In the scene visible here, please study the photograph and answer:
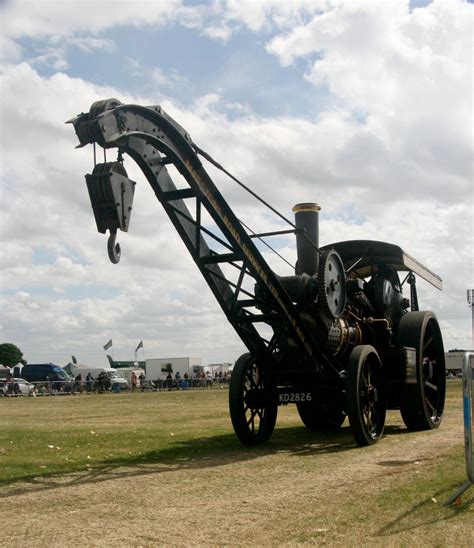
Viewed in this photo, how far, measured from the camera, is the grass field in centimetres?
536

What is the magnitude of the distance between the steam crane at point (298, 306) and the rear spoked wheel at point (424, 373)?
19 mm

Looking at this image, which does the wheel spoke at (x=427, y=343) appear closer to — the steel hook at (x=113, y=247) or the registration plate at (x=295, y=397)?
the registration plate at (x=295, y=397)

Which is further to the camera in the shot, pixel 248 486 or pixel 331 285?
pixel 331 285

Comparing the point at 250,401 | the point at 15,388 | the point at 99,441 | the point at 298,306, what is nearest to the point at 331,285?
the point at 298,306

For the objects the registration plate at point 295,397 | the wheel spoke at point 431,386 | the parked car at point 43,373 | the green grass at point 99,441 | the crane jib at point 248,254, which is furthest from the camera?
the parked car at point 43,373

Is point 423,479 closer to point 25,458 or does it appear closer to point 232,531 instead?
point 232,531

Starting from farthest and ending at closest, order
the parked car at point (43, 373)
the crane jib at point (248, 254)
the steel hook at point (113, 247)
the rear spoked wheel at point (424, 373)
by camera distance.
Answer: the parked car at point (43, 373) < the rear spoked wheel at point (424, 373) < the crane jib at point (248, 254) < the steel hook at point (113, 247)

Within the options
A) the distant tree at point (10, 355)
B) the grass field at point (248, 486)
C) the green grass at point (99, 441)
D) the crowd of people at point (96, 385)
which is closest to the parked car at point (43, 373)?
the crowd of people at point (96, 385)

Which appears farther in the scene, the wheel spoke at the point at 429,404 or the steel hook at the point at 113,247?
the wheel spoke at the point at 429,404

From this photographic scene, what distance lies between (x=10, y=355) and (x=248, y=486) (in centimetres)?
11684

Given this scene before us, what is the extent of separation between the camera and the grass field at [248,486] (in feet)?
17.6

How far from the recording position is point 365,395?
10922mm

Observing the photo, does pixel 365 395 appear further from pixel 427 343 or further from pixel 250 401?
pixel 427 343

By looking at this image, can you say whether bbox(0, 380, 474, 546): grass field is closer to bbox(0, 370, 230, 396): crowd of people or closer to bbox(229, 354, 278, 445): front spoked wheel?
bbox(229, 354, 278, 445): front spoked wheel
